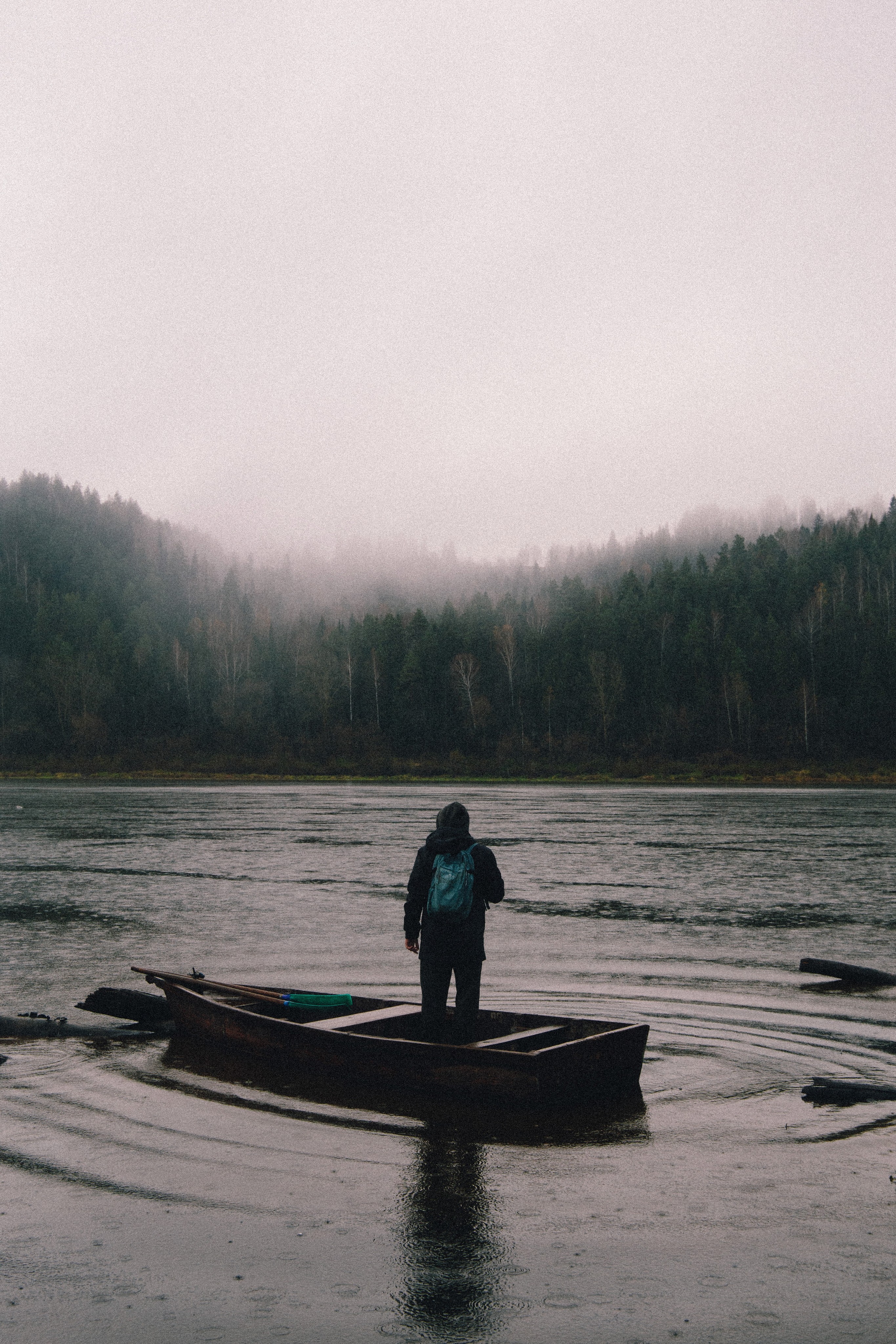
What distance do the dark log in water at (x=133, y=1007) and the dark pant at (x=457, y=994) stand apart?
10.7 ft

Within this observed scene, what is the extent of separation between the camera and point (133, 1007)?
1127cm

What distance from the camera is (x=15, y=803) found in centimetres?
6266

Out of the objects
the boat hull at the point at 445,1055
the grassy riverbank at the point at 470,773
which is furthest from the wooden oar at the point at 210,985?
the grassy riverbank at the point at 470,773

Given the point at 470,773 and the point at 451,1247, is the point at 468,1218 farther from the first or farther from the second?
the point at 470,773

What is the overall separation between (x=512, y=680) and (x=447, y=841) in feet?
381

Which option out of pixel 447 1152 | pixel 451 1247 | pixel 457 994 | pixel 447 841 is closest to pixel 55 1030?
pixel 457 994

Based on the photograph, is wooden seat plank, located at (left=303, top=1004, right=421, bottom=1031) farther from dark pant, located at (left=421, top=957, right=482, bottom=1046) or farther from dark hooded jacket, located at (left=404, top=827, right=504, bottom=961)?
dark hooded jacket, located at (left=404, top=827, right=504, bottom=961)

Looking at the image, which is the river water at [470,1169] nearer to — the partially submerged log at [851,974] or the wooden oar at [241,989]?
the partially submerged log at [851,974]

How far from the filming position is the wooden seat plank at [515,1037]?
867 centimetres

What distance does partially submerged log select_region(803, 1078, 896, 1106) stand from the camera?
866 centimetres

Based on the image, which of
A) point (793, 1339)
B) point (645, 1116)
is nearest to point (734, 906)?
point (645, 1116)

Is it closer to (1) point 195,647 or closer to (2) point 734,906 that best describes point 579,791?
(2) point 734,906

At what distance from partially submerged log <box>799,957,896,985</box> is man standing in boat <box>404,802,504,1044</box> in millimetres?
6141

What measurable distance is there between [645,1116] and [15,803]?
60.3 m
